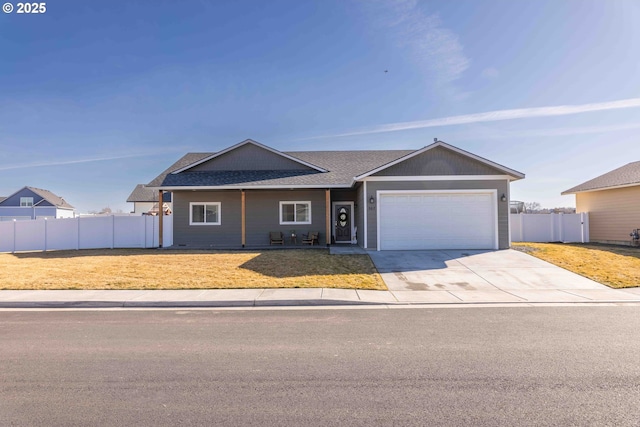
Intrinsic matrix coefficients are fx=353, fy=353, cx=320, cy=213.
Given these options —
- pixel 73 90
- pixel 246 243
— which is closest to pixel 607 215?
pixel 246 243

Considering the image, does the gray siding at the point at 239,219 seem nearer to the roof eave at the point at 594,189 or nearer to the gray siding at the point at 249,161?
the gray siding at the point at 249,161

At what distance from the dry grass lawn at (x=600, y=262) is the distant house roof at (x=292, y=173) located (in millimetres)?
3599

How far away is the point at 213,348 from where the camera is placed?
5062 millimetres

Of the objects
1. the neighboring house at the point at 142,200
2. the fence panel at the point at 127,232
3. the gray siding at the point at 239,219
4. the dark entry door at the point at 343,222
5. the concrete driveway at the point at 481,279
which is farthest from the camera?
the neighboring house at the point at 142,200

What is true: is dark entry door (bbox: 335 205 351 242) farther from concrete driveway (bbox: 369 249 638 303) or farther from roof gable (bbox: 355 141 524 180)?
concrete driveway (bbox: 369 249 638 303)

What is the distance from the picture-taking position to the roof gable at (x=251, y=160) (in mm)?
20578

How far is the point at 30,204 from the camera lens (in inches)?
2015

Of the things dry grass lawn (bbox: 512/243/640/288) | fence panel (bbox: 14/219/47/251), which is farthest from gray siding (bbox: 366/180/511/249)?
fence panel (bbox: 14/219/47/251)

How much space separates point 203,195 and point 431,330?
652 inches

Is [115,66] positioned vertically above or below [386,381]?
above

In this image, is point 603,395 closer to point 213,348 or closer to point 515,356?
point 515,356

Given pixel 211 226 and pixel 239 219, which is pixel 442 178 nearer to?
pixel 239 219

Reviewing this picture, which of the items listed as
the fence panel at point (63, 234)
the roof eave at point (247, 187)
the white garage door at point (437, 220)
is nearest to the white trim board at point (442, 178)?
the white garage door at point (437, 220)

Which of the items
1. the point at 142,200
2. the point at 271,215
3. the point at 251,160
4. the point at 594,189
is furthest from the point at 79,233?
the point at 594,189
